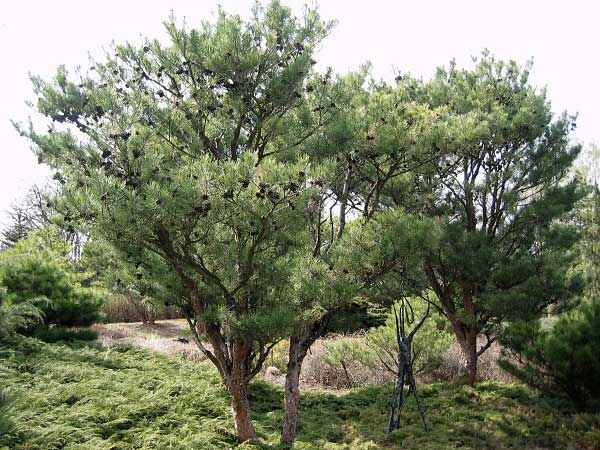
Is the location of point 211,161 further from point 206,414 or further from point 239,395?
point 206,414

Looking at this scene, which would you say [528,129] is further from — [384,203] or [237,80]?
[237,80]

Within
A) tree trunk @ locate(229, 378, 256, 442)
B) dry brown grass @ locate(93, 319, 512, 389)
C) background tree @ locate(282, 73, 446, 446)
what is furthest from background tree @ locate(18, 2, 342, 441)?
dry brown grass @ locate(93, 319, 512, 389)

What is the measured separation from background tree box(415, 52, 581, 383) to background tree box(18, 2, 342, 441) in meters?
3.08

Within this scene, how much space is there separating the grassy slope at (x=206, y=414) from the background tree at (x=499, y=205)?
1367 millimetres

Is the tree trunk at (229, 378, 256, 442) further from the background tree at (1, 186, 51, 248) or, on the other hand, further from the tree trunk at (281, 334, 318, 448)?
the background tree at (1, 186, 51, 248)

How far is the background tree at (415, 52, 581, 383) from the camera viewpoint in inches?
291

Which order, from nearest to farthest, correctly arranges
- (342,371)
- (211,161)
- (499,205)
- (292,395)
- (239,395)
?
(211,161) → (239,395) → (292,395) → (499,205) → (342,371)

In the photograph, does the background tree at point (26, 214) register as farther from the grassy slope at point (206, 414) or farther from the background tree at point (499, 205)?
the background tree at point (499, 205)

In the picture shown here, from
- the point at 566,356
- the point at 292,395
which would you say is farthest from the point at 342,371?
the point at 566,356

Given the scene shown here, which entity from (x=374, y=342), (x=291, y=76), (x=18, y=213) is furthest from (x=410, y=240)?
(x=18, y=213)

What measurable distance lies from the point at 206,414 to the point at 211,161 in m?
4.15

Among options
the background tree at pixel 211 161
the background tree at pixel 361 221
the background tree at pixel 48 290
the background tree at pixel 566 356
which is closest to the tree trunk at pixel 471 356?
the background tree at pixel 566 356

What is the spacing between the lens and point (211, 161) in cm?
449

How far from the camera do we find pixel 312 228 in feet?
21.2
